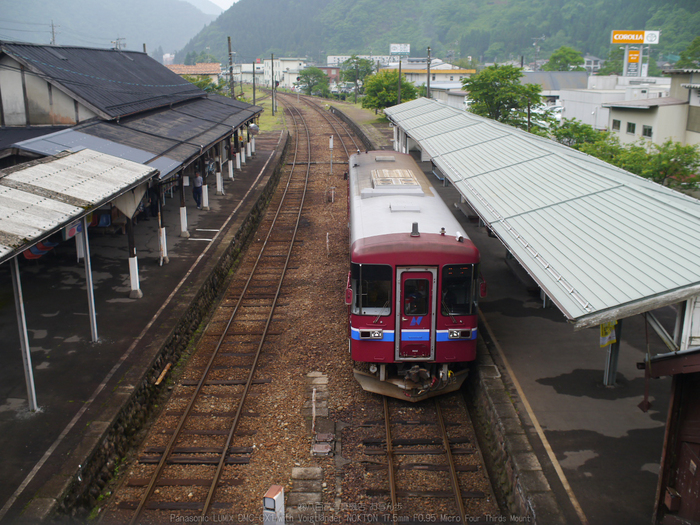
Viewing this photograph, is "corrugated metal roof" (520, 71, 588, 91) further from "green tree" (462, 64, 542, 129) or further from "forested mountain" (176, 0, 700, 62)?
"forested mountain" (176, 0, 700, 62)

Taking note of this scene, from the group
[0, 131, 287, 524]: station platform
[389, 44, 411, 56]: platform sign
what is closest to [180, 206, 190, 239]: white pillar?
[0, 131, 287, 524]: station platform

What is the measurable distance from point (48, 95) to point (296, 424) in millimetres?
11559

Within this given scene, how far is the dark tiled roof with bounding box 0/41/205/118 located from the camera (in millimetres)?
14555

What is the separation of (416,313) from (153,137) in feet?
32.6

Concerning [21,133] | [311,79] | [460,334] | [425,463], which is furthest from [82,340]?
[311,79]

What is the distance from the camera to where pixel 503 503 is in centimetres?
673

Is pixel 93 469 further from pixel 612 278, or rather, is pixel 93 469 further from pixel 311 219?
pixel 311 219

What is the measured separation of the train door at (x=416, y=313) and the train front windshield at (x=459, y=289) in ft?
0.52

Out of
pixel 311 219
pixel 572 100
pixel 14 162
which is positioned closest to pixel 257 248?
pixel 311 219

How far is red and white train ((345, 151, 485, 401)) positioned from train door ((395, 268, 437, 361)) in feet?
0.05

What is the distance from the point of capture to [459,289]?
26.2 feet

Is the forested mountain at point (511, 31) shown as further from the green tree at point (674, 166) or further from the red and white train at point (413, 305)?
the red and white train at point (413, 305)

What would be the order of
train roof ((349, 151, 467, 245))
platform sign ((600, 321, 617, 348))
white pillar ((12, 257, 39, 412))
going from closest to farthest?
white pillar ((12, 257, 39, 412))
platform sign ((600, 321, 617, 348))
train roof ((349, 151, 467, 245))

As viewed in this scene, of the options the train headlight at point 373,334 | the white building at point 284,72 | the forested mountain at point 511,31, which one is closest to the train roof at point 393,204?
the train headlight at point 373,334
